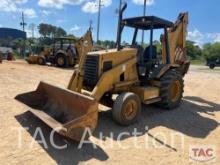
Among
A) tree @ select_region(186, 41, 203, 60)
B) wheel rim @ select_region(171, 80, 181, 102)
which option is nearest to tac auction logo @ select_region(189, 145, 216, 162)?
wheel rim @ select_region(171, 80, 181, 102)

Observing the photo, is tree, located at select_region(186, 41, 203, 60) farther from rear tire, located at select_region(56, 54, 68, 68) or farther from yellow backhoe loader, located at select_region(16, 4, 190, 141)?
yellow backhoe loader, located at select_region(16, 4, 190, 141)

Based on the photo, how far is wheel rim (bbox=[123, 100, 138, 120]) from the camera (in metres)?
6.60

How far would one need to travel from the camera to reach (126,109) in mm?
6629

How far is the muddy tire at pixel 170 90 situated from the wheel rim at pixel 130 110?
1421mm

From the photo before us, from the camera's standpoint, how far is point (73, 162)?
15.8ft

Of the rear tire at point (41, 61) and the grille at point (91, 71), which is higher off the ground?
the grille at point (91, 71)

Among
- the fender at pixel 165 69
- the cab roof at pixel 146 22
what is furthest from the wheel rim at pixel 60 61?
the fender at pixel 165 69

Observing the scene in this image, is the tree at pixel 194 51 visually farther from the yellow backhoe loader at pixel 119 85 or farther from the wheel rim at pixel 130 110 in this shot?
the wheel rim at pixel 130 110

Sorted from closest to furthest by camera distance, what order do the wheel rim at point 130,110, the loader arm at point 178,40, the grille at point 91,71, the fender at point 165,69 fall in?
the wheel rim at point 130,110 → the grille at point 91,71 → the fender at point 165,69 → the loader arm at point 178,40

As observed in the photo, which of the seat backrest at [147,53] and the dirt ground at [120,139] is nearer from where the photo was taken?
the dirt ground at [120,139]

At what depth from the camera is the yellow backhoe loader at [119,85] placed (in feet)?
18.7

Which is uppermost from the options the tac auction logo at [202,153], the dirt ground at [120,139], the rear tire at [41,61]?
the rear tire at [41,61]

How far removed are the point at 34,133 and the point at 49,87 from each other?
1.33 meters

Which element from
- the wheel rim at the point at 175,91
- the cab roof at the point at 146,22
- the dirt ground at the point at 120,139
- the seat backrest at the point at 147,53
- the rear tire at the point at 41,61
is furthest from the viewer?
the rear tire at the point at 41,61
